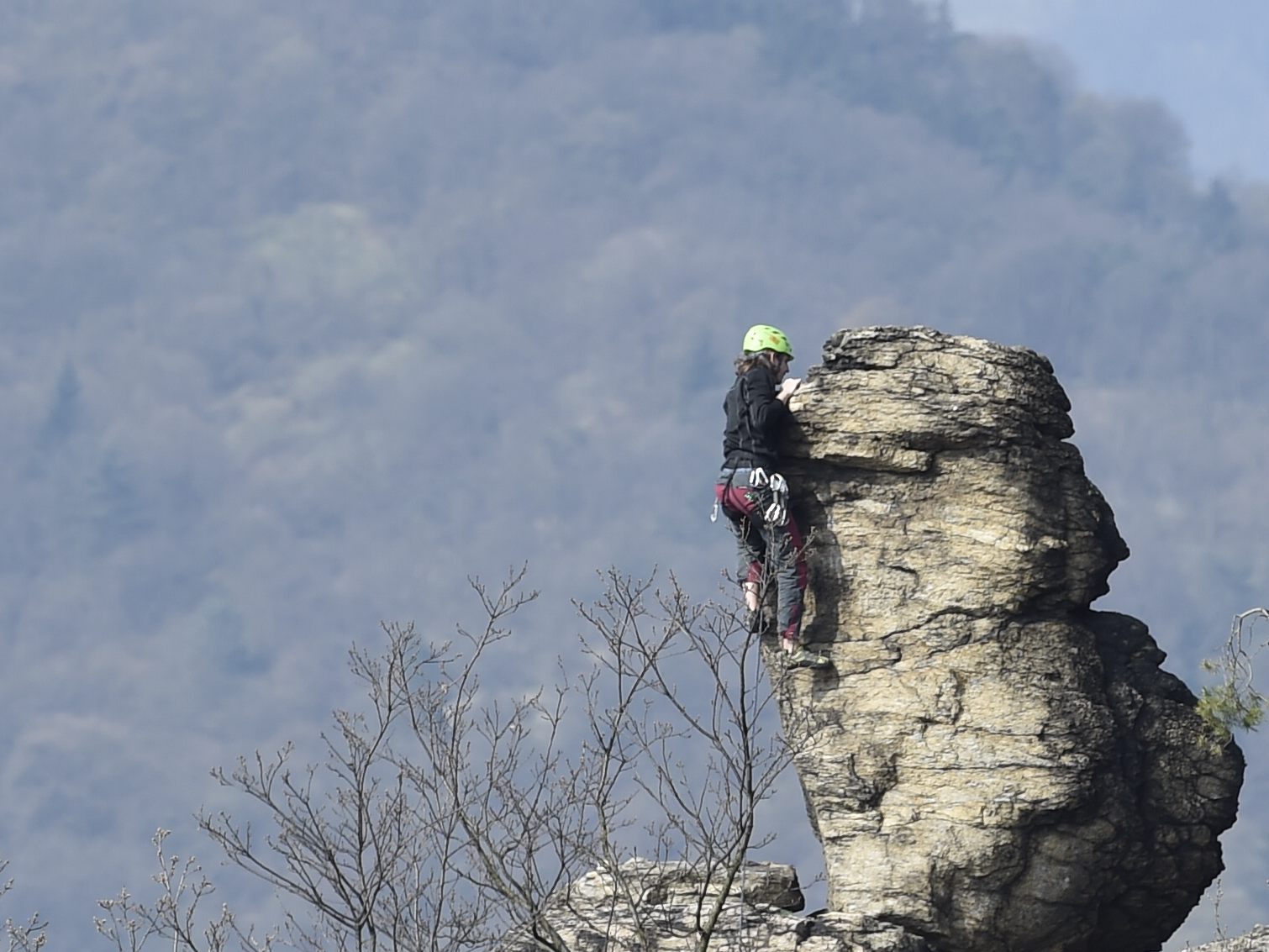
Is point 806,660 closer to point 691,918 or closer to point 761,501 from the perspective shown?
point 761,501

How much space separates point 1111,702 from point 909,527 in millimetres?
2959

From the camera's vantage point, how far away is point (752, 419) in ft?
75.8

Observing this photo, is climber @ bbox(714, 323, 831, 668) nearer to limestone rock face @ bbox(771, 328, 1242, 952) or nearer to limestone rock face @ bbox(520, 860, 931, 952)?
limestone rock face @ bbox(771, 328, 1242, 952)

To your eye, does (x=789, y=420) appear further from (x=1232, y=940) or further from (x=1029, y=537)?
(x=1232, y=940)

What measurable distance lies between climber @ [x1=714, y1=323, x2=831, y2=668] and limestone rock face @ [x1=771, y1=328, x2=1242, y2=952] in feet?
1.18

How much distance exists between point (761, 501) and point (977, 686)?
3.08 m

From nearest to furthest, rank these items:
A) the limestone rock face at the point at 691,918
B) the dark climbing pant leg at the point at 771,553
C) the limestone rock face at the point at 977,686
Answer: the limestone rock face at the point at 691,918 < the limestone rock face at the point at 977,686 < the dark climbing pant leg at the point at 771,553

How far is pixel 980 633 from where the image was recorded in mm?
22719

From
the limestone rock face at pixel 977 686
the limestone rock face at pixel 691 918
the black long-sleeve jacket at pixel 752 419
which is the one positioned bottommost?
the limestone rock face at pixel 691 918

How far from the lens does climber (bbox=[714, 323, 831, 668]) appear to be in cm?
2289

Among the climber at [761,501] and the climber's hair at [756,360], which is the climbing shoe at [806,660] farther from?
the climber's hair at [756,360]

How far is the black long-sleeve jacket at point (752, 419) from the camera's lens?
2308 cm

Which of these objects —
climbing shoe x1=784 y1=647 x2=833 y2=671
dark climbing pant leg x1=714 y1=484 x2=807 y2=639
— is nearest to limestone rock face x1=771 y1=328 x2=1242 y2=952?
climbing shoe x1=784 y1=647 x2=833 y2=671

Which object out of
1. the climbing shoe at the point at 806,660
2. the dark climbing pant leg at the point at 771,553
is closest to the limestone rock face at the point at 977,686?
the climbing shoe at the point at 806,660
